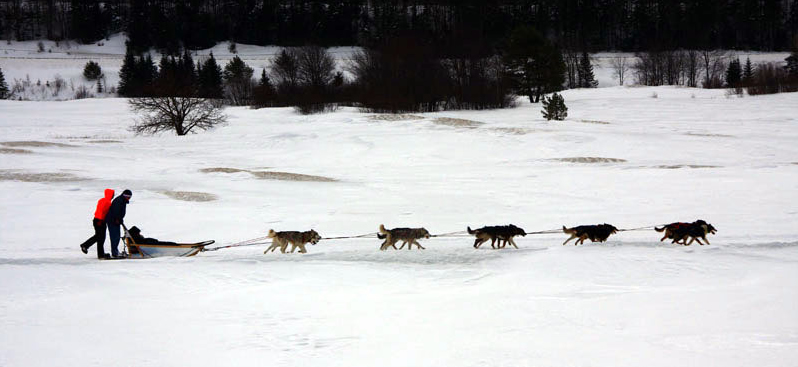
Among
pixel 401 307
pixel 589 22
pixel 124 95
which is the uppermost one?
pixel 589 22

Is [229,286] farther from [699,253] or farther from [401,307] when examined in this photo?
[699,253]

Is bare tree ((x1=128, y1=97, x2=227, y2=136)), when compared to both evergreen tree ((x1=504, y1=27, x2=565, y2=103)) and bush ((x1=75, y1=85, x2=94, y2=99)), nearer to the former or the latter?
evergreen tree ((x1=504, y1=27, x2=565, y2=103))

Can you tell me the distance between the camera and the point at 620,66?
2926 inches

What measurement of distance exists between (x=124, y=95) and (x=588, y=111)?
46615mm

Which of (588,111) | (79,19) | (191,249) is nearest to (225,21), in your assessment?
(79,19)

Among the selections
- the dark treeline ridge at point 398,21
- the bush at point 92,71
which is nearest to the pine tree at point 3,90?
the bush at point 92,71

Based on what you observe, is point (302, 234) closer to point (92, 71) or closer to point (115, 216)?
point (115, 216)

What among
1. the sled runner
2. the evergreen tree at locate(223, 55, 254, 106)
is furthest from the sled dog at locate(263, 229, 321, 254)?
the evergreen tree at locate(223, 55, 254, 106)

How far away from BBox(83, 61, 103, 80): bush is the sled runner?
66.0 meters

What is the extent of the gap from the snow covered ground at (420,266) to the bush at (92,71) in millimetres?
48425

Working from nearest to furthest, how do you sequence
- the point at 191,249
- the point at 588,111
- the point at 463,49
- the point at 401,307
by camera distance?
the point at 401,307
the point at 191,249
the point at 588,111
the point at 463,49

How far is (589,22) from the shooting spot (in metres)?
89.2

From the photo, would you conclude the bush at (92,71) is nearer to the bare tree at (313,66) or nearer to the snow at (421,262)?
the bare tree at (313,66)

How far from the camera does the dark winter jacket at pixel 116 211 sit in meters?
10.1
